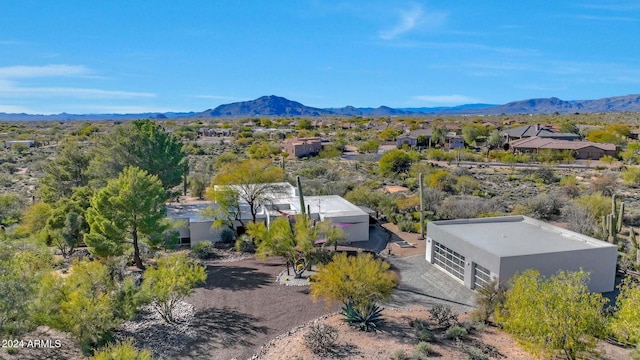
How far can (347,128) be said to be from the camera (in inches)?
5177

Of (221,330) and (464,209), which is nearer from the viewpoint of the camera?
(221,330)

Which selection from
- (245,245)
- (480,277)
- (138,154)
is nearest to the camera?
(480,277)

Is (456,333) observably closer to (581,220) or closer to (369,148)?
(581,220)

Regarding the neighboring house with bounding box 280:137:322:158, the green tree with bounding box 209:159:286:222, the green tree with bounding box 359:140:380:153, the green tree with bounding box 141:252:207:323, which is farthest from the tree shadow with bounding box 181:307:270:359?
the green tree with bounding box 359:140:380:153

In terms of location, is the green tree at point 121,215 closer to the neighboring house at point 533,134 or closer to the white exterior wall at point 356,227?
the white exterior wall at point 356,227

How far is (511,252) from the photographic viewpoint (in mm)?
19578

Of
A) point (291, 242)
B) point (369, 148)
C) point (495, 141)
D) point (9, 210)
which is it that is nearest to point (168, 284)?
point (291, 242)

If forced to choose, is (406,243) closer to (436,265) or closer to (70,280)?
(436,265)

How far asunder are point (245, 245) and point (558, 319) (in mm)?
18387

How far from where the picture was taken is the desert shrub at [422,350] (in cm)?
1444

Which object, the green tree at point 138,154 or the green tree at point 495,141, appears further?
the green tree at point 495,141

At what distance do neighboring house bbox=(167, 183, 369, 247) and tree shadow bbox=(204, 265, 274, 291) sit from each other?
14.2 feet

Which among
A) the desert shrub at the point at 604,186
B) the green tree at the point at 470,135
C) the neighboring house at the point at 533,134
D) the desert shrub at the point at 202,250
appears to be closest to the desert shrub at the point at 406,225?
the desert shrub at the point at 202,250

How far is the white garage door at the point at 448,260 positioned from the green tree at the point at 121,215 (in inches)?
578
